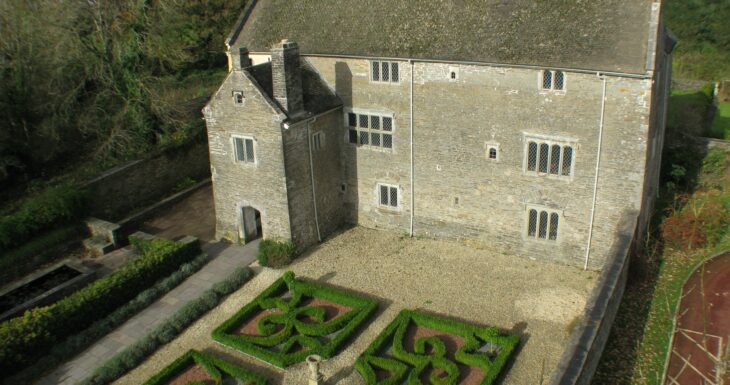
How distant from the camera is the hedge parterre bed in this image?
1884 cm

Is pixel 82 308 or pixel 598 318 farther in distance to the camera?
pixel 82 308

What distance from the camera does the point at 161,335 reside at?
840 inches

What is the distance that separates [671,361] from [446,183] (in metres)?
11.2

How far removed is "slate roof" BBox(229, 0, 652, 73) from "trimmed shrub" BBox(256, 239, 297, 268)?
8926mm

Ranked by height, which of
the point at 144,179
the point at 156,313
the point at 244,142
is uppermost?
the point at 244,142

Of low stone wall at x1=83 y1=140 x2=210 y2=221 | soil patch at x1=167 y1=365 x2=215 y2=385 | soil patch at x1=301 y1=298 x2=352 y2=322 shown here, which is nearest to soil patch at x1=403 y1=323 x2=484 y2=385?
soil patch at x1=301 y1=298 x2=352 y2=322

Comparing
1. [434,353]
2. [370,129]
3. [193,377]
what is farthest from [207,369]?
[370,129]

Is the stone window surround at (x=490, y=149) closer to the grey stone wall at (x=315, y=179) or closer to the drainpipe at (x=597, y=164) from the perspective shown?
the drainpipe at (x=597, y=164)

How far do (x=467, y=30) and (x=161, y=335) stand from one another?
16728 millimetres

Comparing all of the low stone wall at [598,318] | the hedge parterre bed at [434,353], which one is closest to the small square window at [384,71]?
the hedge parterre bed at [434,353]

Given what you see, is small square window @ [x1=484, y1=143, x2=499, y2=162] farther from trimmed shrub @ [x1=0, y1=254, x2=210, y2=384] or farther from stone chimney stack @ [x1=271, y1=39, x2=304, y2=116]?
trimmed shrub @ [x1=0, y1=254, x2=210, y2=384]

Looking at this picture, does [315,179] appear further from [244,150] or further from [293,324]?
[293,324]

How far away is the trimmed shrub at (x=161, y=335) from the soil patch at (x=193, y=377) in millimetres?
1817

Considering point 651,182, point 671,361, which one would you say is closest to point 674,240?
point 651,182
